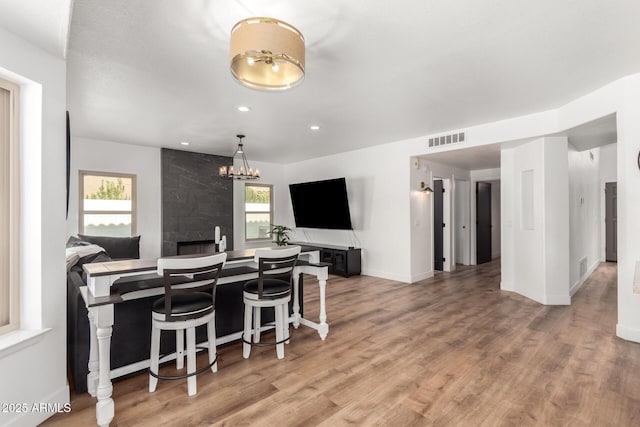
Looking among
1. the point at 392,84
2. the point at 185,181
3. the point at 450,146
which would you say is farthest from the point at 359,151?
the point at 185,181

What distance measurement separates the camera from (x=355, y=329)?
11.0ft

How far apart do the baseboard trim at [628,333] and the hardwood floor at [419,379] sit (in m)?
0.07

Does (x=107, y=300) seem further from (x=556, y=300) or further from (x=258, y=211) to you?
(x=258, y=211)

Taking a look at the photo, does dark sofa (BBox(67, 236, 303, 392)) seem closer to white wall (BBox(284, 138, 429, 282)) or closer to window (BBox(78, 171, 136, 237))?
window (BBox(78, 171, 136, 237))

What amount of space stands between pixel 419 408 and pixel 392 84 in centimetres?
285

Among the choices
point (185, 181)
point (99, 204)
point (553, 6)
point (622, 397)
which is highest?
point (553, 6)

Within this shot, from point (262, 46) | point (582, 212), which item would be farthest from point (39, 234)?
point (582, 212)

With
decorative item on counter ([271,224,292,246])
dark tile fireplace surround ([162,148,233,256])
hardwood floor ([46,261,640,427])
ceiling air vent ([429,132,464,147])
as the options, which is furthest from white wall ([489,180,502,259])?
dark tile fireplace surround ([162,148,233,256])

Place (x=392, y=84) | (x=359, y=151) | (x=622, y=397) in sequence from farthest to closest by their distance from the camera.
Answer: (x=359, y=151), (x=392, y=84), (x=622, y=397)

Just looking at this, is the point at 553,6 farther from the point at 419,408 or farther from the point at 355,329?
the point at 355,329

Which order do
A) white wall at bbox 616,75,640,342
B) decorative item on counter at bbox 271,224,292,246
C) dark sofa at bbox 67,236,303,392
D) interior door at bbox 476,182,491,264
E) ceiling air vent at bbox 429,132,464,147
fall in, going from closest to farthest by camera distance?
dark sofa at bbox 67,236,303,392 → white wall at bbox 616,75,640,342 → ceiling air vent at bbox 429,132,464,147 → decorative item on counter at bbox 271,224,292,246 → interior door at bbox 476,182,491,264

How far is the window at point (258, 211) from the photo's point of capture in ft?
24.7

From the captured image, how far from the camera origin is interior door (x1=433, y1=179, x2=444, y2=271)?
680cm

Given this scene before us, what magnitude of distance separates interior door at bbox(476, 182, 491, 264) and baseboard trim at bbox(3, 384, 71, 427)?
7669 millimetres
